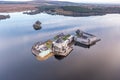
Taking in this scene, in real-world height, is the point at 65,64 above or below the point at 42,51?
below

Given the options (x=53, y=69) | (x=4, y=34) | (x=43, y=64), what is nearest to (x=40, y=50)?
(x=43, y=64)

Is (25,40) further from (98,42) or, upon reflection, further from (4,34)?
(98,42)

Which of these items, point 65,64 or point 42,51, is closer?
point 65,64

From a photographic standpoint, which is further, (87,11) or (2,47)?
(87,11)

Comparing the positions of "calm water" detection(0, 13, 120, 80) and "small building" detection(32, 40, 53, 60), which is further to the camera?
"small building" detection(32, 40, 53, 60)

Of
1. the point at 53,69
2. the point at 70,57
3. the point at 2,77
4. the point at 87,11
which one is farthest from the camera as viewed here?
the point at 87,11

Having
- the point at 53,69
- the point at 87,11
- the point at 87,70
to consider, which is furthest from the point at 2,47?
the point at 87,11

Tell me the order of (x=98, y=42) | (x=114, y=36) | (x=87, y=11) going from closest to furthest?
(x=98, y=42)
(x=114, y=36)
(x=87, y=11)

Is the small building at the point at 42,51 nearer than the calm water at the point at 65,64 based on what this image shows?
No

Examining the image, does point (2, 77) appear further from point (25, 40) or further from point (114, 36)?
point (114, 36)
